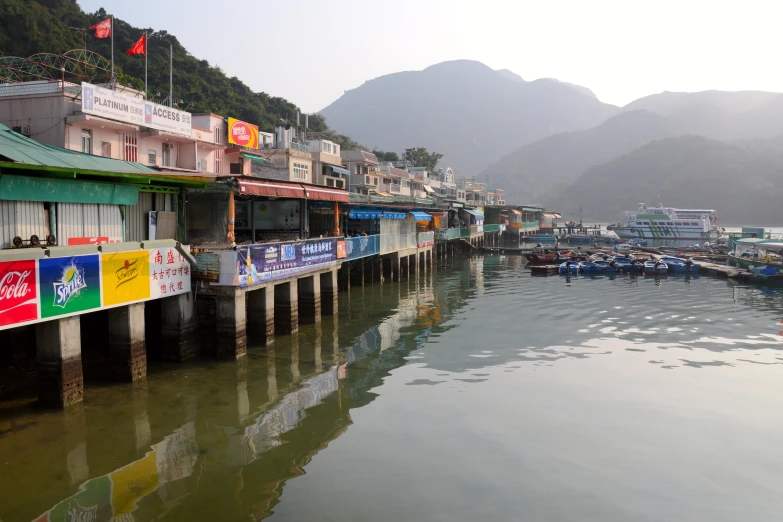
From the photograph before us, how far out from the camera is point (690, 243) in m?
96.4

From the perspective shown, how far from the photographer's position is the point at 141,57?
70188mm

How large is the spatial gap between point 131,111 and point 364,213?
1404cm

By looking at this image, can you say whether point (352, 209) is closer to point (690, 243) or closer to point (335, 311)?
point (335, 311)

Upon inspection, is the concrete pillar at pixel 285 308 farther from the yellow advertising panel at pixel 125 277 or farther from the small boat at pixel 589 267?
the small boat at pixel 589 267

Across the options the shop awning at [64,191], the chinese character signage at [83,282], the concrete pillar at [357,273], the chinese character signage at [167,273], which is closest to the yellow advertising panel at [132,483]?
the chinese character signage at [83,282]

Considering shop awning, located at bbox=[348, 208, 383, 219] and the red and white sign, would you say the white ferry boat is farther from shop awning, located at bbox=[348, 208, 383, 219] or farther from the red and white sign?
the red and white sign

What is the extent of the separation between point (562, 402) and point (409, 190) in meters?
66.9

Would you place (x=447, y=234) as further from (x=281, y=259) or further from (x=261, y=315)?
(x=261, y=315)

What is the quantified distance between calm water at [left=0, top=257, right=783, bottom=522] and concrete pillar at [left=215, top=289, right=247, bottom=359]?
0.60m

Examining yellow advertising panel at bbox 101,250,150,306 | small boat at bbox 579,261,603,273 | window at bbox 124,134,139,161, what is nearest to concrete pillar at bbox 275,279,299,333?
yellow advertising panel at bbox 101,250,150,306

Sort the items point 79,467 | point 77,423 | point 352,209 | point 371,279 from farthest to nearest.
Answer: point 371,279 < point 352,209 < point 77,423 < point 79,467

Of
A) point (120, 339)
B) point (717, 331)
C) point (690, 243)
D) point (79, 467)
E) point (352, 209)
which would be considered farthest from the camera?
point (690, 243)

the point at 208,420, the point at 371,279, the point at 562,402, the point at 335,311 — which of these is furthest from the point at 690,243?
the point at 208,420

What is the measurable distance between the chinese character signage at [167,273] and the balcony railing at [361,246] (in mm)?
12379
